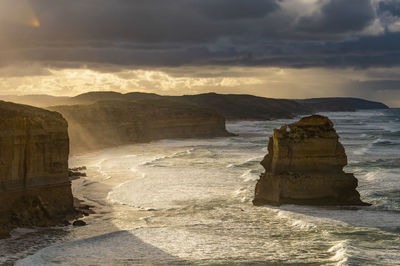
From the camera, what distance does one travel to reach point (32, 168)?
24359mm

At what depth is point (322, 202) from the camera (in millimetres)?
26250

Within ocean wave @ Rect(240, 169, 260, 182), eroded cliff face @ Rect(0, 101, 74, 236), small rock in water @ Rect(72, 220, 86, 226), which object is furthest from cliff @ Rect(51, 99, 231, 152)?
small rock in water @ Rect(72, 220, 86, 226)

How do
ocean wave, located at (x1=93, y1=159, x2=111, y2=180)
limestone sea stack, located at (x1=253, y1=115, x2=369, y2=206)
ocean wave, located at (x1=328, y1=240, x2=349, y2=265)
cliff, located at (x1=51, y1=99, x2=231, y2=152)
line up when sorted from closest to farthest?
ocean wave, located at (x1=328, y1=240, x2=349, y2=265), limestone sea stack, located at (x1=253, y1=115, x2=369, y2=206), ocean wave, located at (x1=93, y1=159, x2=111, y2=180), cliff, located at (x1=51, y1=99, x2=231, y2=152)

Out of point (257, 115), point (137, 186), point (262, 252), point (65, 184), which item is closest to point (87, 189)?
point (137, 186)

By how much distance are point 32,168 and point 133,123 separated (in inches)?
2075

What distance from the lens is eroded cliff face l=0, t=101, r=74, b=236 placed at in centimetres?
2325

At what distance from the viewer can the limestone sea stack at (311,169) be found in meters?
26.1

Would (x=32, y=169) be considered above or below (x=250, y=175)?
above

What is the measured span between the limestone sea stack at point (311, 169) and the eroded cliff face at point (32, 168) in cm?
1053

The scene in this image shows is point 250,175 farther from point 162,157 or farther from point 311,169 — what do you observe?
point 162,157

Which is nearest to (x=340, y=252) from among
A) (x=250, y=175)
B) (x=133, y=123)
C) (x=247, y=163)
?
(x=250, y=175)

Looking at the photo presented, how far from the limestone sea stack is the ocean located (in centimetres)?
72

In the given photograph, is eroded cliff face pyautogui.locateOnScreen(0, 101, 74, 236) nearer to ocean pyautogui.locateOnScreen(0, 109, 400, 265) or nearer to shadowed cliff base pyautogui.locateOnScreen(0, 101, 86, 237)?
shadowed cliff base pyautogui.locateOnScreen(0, 101, 86, 237)

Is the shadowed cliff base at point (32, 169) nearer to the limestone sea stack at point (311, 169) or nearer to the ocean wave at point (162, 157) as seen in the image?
the limestone sea stack at point (311, 169)
